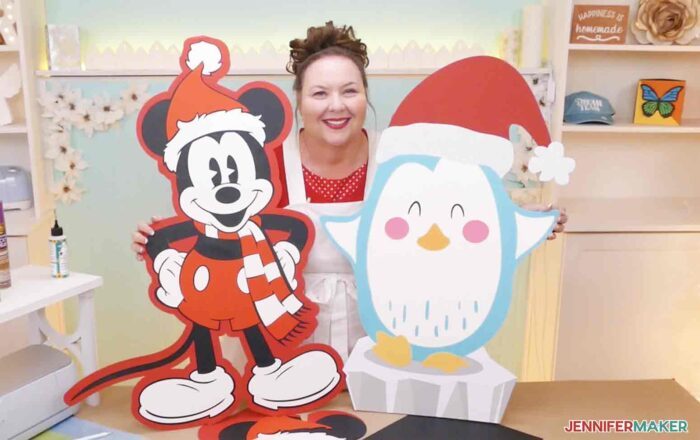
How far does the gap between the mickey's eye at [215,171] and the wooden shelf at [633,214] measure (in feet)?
5.13

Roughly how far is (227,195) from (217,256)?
0.13 m

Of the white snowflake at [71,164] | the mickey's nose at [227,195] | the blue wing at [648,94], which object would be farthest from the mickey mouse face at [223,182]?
the blue wing at [648,94]

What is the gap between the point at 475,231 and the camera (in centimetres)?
126

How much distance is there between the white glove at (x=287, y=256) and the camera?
1278mm

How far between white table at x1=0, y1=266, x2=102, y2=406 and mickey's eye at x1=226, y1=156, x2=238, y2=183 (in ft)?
1.33

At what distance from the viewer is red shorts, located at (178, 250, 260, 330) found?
1259mm

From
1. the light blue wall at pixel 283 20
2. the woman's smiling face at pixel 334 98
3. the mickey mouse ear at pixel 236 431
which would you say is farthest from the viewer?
the light blue wall at pixel 283 20

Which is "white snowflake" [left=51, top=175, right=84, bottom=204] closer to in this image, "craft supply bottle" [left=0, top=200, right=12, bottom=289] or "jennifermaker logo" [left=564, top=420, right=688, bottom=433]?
"craft supply bottle" [left=0, top=200, right=12, bottom=289]

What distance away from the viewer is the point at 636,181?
280cm

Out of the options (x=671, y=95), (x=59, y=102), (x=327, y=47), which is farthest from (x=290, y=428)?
(x=671, y=95)

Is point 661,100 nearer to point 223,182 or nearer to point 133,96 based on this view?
point 223,182

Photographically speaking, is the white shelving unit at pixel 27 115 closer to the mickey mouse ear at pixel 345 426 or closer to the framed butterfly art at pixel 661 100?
the mickey mouse ear at pixel 345 426

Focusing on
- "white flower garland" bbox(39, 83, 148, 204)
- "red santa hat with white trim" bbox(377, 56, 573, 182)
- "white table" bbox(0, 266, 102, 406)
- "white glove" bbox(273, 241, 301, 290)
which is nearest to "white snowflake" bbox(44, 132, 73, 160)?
"white flower garland" bbox(39, 83, 148, 204)

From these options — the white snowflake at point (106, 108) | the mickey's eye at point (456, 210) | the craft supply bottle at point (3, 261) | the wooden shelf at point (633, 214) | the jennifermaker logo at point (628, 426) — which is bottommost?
the jennifermaker logo at point (628, 426)
